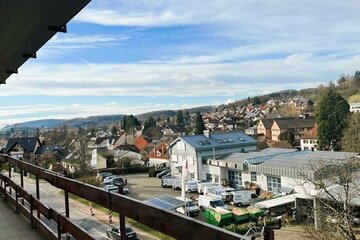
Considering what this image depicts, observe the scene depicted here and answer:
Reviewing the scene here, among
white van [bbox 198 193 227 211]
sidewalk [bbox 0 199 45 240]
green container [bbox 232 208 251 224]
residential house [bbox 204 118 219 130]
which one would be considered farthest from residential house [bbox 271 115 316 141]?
sidewalk [bbox 0 199 45 240]

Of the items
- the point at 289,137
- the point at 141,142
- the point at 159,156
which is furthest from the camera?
the point at 141,142

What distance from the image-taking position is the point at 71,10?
3.82 m

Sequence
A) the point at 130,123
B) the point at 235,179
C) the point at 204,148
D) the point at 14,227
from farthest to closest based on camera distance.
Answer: the point at 130,123
the point at 204,148
the point at 235,179
the point at 14,227

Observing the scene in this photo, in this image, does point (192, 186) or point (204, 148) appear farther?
point (204, 148)

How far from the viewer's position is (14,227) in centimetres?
473

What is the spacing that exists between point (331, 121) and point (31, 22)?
46.3m

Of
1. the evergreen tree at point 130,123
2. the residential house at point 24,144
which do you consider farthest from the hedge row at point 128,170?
the evergreen tree at point 130,123

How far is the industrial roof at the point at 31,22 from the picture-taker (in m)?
3.62

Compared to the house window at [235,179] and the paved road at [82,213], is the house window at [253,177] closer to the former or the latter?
the house window at [235,179]

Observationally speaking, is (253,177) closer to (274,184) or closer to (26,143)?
(274,184)

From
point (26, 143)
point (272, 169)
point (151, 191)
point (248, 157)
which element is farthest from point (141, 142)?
point (272, 169)

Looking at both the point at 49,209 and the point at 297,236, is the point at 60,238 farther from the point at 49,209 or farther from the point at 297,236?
the point at 297,236

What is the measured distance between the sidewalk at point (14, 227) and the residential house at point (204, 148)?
2805cm

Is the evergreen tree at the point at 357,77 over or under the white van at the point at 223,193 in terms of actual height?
over
